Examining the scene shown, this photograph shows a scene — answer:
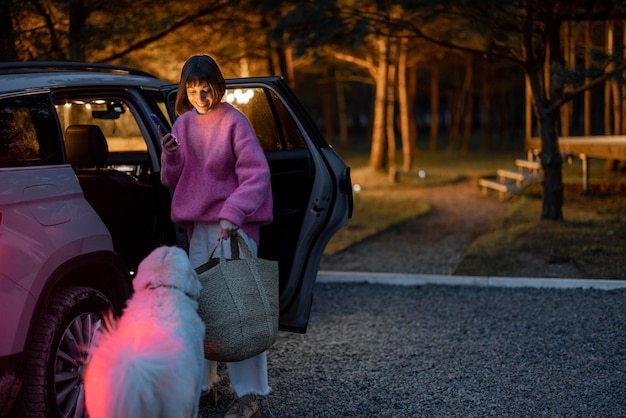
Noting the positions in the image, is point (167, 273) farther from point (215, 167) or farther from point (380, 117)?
point (380, 117)

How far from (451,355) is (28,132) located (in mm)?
3484

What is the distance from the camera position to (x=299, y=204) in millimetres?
5461

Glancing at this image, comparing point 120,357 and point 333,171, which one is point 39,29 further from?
point 120,357

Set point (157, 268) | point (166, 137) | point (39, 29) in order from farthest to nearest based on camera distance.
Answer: point (39, 29) → point (166, 137) → point (157, 268)

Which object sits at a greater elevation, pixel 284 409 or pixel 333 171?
pixel 333 171

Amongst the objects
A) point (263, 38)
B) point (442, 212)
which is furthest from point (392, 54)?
point (442, 212)

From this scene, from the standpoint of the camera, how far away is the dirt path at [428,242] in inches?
422

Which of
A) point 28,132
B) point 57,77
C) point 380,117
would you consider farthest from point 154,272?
point 380,117

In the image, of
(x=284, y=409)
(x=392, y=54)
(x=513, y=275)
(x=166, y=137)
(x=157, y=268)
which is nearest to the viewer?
(x=157, y=268)

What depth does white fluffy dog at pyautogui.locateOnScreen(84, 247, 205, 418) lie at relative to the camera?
2986 mm

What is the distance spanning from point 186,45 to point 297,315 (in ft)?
35.6

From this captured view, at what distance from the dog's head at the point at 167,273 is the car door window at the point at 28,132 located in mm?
859

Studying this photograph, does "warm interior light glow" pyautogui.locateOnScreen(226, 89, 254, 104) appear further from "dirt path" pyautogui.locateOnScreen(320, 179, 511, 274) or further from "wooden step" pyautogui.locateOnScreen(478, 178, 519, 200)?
"wooden step" pyautogui.locateOnScreen(478, 178, 519, 200)

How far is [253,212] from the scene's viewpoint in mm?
4289
